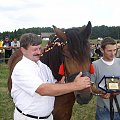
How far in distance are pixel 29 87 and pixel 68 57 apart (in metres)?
0.71

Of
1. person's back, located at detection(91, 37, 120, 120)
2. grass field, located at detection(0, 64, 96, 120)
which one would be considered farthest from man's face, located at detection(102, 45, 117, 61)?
grass field, located at detection(0, 64, 96, 120)

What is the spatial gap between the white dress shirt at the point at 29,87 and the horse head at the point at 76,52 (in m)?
0.31

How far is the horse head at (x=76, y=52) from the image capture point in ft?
10.8

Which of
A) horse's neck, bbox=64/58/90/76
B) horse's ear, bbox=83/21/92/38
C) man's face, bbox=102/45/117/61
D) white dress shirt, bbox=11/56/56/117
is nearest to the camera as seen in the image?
white dress shirt, bbox=11/56/56/117

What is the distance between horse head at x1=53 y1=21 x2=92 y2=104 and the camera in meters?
3.29

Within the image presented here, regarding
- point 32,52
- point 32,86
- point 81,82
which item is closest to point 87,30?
point 32,52

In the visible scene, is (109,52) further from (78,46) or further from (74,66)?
(74,66)

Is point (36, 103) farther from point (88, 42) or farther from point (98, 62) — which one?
Result: point (98, 62)

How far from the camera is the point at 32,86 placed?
9.62 feet

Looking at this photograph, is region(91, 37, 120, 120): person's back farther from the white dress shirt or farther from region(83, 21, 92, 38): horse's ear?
the white dress shirt

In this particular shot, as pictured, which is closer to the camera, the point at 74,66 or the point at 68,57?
the point at 74,66

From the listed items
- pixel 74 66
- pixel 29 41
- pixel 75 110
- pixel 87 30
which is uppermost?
pixel 87 30

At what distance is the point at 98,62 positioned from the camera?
4469 millimetres

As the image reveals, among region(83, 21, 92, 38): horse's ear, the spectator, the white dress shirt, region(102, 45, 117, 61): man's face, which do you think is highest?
region(83, 21, 92, 38): horse's ear
